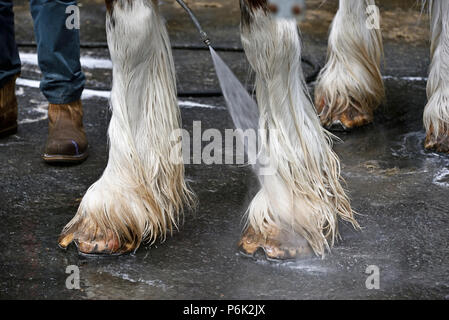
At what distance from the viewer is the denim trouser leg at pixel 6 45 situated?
346 centimetres

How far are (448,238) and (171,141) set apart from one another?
3.10 feet

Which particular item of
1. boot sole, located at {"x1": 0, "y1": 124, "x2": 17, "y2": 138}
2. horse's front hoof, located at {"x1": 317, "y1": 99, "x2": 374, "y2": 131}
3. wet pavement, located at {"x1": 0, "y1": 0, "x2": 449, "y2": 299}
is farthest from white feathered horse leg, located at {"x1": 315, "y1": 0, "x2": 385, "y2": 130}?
boot sole, located at {"x1": 0, "y1": 124, "x2": 17, "y2": 138}

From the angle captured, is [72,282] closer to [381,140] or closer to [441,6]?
[381,140]

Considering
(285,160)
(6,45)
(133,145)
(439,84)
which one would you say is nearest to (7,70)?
(6,45)

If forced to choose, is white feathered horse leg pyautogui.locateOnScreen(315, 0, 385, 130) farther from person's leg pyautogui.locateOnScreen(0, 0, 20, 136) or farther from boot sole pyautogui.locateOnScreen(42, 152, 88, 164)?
person's leg pyautogui.locateOnScreen(0, 0, 20, 136)

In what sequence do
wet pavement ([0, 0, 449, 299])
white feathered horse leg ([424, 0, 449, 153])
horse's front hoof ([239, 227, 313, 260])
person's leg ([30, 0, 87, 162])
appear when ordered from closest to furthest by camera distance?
wet pavement ([0, 0, 449, 299]) → horse's front hoof ([239, 227, 313, 260]) → white feathered horse leg ([424, 0, 449, 153]) → person's leg ([30, 0, 87, 162])

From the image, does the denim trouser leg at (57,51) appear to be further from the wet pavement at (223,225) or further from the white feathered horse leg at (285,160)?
the white feathered horse leg at (285,160)

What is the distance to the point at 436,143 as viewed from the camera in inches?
123

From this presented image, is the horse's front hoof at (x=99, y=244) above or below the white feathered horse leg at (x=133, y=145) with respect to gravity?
below

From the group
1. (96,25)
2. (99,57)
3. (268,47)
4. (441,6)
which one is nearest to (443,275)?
(268,47)

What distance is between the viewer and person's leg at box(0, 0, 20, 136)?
3436mm

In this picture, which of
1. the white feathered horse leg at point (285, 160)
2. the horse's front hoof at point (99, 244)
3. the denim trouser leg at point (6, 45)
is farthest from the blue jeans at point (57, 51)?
the white feathered horse leg at point (285, 160)

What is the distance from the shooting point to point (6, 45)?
3.48 m

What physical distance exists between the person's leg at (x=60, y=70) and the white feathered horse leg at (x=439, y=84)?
1.45m
